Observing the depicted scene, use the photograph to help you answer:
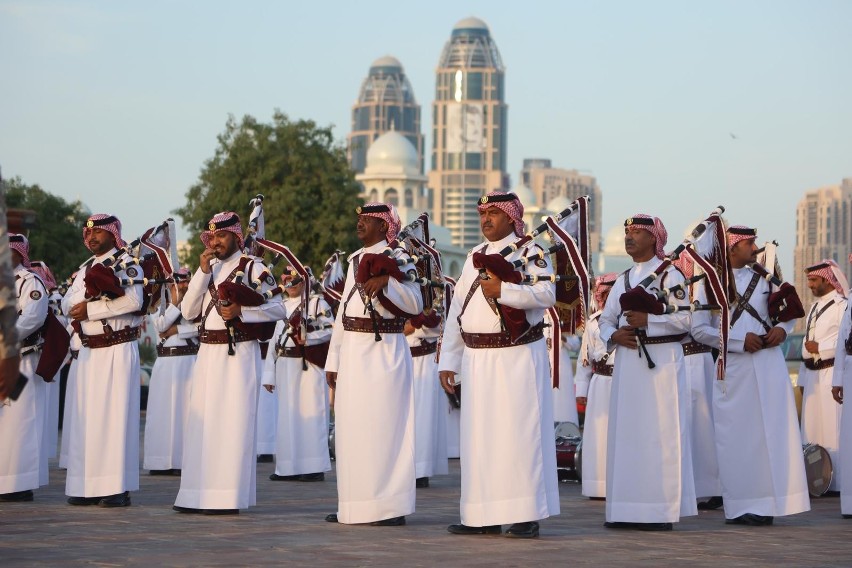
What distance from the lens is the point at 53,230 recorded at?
5669cm

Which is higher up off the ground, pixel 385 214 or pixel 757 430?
pixel 385 214

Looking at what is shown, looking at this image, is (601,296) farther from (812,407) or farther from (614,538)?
(614,538)

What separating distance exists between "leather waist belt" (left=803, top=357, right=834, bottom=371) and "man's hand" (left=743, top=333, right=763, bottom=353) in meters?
4.35

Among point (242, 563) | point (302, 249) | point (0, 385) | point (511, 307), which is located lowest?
point (242, 563)

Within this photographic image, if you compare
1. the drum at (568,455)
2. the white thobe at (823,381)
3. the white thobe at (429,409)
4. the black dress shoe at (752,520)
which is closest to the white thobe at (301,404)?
the white thobe at (429,409)

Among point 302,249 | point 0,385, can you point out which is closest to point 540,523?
point 0,385

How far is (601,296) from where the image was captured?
16.0m

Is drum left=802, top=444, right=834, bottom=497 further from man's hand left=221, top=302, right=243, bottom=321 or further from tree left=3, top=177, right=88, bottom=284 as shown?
tree left=3, top=177, right=88, bottom=284

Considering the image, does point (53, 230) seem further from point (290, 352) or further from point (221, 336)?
point (221, 336)

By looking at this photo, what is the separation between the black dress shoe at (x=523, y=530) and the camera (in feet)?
35.6

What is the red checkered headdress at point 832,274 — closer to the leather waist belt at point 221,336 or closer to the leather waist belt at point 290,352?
the leather waist belt at point 290,352

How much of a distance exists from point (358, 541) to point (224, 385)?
2269 millimetres

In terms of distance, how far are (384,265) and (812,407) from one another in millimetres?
6963

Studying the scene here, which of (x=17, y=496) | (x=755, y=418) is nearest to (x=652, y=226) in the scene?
(x=755, y=418)
